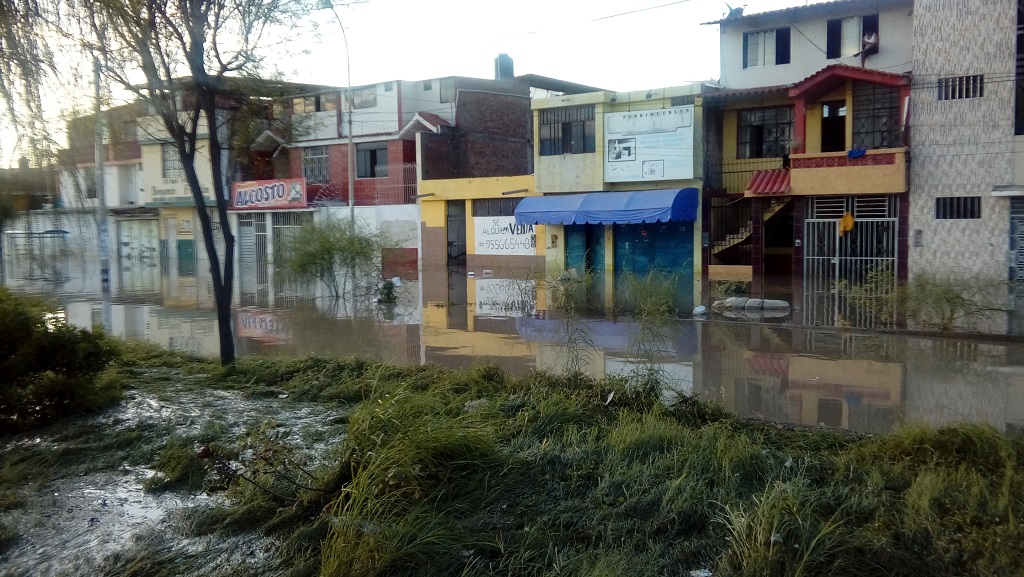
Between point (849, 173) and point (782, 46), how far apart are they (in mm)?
5940

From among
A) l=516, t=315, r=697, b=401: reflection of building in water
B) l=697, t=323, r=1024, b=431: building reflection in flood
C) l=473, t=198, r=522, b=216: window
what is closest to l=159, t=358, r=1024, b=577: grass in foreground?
l=516, t=315, r=697, b=401: reflection of building in water

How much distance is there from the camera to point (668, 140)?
29.1m

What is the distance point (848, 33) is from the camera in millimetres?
27484

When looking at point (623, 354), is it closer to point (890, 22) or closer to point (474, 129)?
point (890, 22)

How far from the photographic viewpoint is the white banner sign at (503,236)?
3347cm

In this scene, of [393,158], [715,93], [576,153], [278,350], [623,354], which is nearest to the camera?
[623,354]

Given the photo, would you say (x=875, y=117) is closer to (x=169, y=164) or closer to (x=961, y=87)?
(x=961, y=87)

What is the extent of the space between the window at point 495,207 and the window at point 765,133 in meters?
9.14

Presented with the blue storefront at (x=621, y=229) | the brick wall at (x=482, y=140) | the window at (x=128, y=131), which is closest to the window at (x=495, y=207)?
the blue storefront at (x=621, y=229)

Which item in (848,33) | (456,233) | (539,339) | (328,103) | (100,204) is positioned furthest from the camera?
(328,103)

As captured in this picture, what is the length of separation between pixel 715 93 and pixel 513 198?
372 inches

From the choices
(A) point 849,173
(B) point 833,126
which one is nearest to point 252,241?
(B) point 833,126

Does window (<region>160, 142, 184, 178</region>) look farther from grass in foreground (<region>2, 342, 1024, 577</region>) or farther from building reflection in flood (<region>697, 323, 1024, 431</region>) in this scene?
grass in foreground (<region>2, 342, 1024, 577</region>)

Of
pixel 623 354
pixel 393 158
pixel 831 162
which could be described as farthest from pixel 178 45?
pixel 393 158
